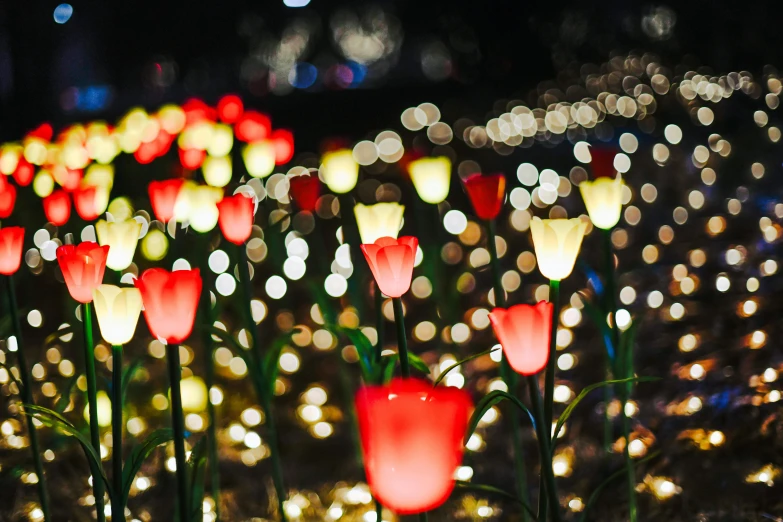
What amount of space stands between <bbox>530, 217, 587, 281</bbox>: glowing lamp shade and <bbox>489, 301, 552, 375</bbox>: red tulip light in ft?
0.68

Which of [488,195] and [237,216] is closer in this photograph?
[488,195]

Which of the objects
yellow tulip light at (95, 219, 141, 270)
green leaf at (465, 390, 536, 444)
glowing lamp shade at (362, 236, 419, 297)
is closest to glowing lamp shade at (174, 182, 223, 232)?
yellow tulip light at (95, 219, 141, 270)

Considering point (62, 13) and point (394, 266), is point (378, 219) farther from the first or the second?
point (62, 13)

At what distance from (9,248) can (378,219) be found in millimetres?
762

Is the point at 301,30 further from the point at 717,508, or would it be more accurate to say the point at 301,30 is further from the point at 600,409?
the point at 717,508

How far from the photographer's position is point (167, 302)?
1071mm

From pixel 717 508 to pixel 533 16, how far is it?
759cm

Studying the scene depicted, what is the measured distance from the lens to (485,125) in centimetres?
687

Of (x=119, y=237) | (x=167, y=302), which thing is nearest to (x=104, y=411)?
(x=119, y=237)

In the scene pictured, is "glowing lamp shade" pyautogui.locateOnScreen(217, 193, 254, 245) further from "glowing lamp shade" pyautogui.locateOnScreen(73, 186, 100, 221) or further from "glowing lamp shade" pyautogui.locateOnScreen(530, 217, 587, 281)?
"glowing lamp shade" pyautogui.locateOnScreen(530, 217, 587, 281)

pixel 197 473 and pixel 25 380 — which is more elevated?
pixel 25 380

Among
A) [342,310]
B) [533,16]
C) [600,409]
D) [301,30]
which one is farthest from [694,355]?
[301,30]

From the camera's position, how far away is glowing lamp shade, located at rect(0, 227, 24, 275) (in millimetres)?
1536

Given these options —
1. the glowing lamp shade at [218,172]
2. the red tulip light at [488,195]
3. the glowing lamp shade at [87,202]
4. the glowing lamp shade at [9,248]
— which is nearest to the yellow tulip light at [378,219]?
the red tulip light at [488,195]
